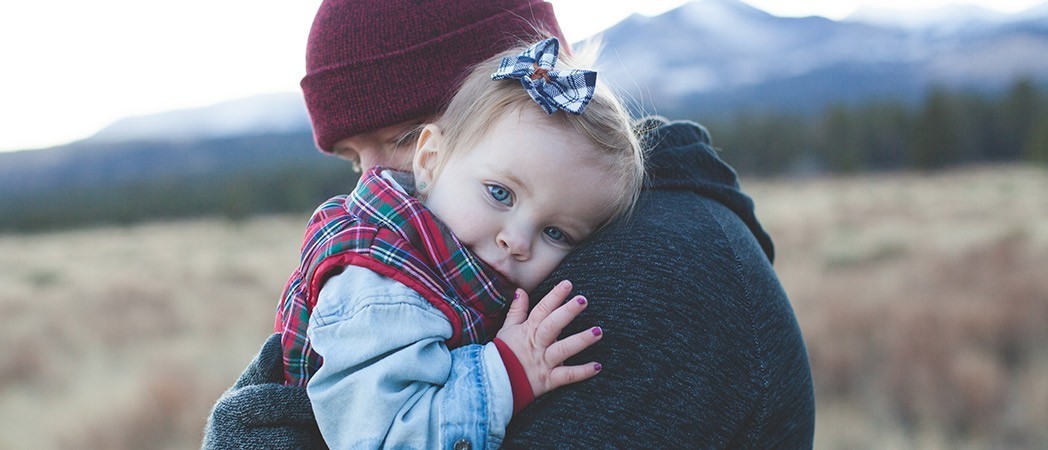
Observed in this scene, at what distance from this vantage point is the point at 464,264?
4.92 feet

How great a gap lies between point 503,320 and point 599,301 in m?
0.28

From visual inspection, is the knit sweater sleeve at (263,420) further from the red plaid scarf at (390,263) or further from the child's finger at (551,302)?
the child's finger at (551,302)

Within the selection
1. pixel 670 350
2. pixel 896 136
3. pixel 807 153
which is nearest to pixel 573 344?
pixel 670 350

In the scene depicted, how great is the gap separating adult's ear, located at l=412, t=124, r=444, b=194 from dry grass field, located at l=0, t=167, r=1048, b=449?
14.2 ft

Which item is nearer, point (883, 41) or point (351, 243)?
point (351, 243)

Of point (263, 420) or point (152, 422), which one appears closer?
point (263, 420)

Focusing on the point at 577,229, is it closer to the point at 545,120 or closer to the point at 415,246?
the point at 545,120

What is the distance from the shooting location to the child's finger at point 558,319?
1348 mm

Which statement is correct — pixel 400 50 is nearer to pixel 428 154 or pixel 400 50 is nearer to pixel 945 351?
pixel 428 154

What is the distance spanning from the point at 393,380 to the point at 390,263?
0.22 m

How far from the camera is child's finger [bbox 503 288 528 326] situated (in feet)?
4.83

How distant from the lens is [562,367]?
4.35 feet

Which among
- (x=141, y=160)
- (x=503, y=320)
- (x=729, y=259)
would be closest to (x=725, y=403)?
(x=729, y=259)

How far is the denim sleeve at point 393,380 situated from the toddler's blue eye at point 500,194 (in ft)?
1.00
